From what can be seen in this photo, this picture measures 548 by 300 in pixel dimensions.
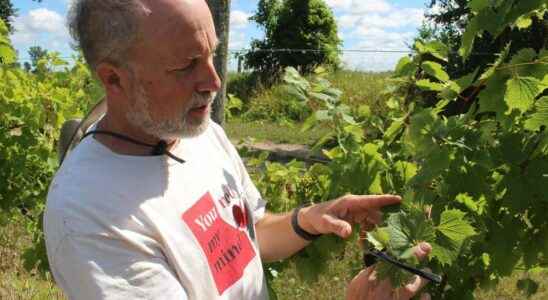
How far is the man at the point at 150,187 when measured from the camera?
1.37 meters

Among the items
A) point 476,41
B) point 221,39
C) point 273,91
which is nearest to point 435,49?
point 221,39

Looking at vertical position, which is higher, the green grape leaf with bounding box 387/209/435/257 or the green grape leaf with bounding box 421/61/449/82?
the green grape leaf with bounding box 421/61/449/82

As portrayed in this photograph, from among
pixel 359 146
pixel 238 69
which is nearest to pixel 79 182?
pixel 359 146

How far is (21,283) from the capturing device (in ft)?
14.4

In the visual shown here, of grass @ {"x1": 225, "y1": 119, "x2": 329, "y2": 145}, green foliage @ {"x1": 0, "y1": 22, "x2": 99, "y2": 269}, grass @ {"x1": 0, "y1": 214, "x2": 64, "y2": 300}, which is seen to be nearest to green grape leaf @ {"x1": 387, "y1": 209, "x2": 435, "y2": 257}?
grass @ {"x1": 0, "y1": 214, "x2": 64, "y2": 300}

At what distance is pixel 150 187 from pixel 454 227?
67cm

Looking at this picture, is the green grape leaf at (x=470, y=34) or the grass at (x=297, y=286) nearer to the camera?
the green grape leaf at (x=470, y=34)

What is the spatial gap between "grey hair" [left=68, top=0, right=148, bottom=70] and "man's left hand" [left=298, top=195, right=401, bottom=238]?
65 centimetres

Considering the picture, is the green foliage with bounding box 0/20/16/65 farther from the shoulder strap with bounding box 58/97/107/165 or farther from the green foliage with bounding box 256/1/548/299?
the green foliage with bounding box 256/1/548/299

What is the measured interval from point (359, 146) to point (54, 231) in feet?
3.44

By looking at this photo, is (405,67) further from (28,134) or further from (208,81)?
(28,134)

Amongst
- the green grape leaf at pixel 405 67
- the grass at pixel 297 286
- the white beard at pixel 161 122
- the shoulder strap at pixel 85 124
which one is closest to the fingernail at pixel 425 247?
the white beard at pixel 161 122

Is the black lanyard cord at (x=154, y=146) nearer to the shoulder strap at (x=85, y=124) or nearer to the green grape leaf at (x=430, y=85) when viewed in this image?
the shoulder strap at (x=85, y=124)

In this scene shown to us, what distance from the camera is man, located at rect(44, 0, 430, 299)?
137 cm
